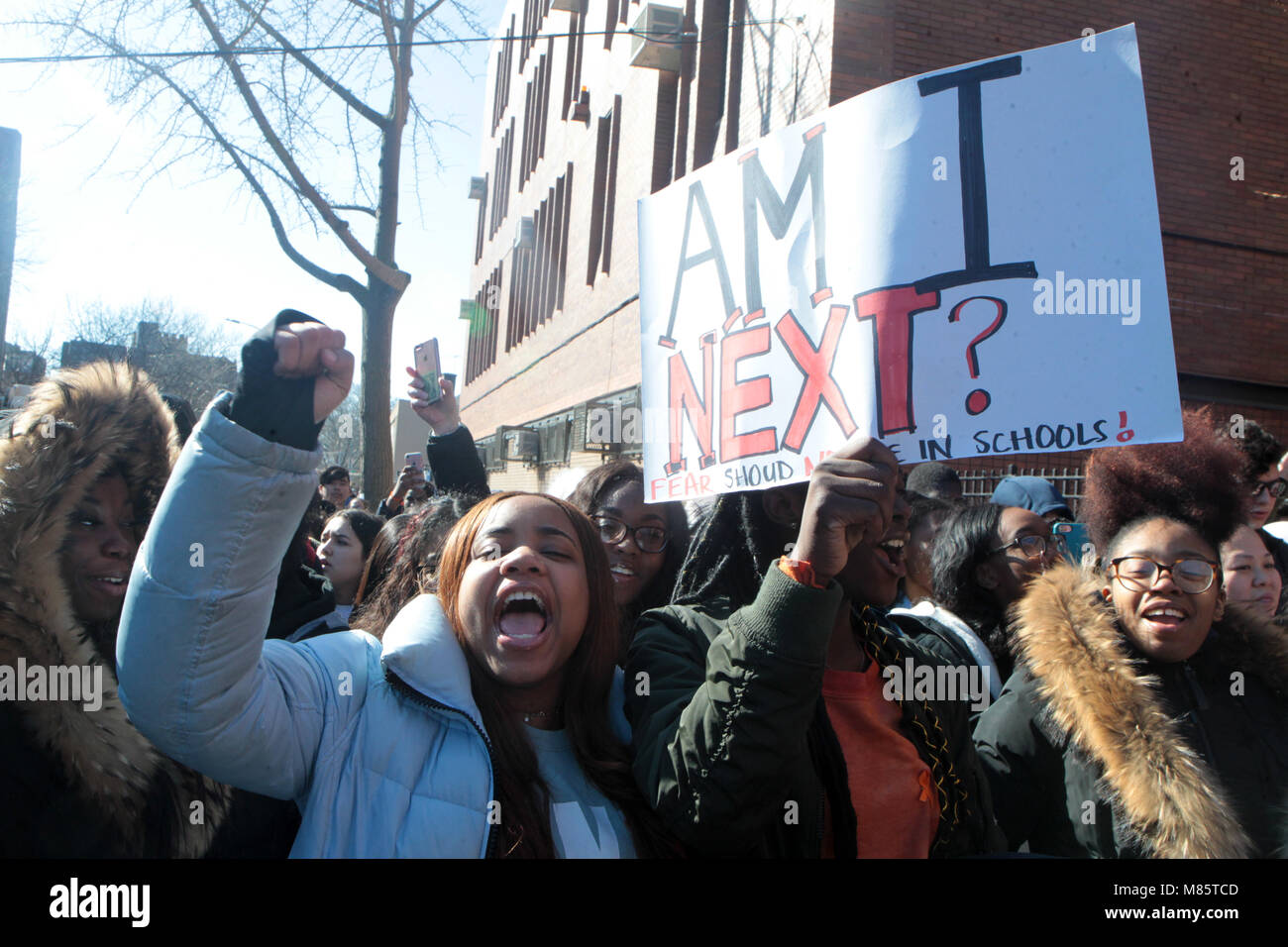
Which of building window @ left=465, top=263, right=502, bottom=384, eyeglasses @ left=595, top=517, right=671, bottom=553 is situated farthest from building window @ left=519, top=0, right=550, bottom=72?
eyeglasses @ left=595, top=517, right=671, bottom=553

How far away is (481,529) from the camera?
1.86 meters

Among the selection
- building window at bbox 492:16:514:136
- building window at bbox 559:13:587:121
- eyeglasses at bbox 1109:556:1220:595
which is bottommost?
eyeglasses at bbox 1109:556:1220:595

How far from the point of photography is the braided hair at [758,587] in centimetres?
184

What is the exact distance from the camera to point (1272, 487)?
175 inches

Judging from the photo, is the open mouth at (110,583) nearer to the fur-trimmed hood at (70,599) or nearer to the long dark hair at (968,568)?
the fur-trimmed hood at (70,599)

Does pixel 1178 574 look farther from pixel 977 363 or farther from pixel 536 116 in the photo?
pixel 536 116

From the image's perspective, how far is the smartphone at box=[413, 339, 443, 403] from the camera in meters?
3.16

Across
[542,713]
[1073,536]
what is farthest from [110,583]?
[1073,536]

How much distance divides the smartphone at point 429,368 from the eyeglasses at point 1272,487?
2.91 meters

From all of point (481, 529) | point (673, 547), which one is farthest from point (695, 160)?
point (481, 529)

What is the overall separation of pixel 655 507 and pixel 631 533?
11 cm

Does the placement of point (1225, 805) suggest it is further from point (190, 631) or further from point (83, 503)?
point (83, 503)

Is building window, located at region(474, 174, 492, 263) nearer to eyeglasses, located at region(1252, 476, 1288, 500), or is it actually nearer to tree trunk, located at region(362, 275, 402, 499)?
tree trunk, located at region(362, 275, 402, 499)

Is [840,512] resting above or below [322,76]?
below
